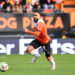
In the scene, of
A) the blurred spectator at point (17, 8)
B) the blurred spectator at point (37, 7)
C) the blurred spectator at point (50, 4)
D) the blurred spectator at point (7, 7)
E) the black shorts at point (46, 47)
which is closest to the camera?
the black shorts at point (46, 47)

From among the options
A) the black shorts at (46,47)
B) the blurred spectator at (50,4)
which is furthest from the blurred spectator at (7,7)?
Answer: the black shorts at (46,47)

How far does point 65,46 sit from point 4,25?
440 centimetres

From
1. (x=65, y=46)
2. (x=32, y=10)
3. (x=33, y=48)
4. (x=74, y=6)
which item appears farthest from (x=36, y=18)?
(x=74, y=6)

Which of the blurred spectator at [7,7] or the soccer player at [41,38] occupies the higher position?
the soccer player at [41,38]

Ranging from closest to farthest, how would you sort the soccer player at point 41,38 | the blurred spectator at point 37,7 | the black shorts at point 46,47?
1. the soccer player at point 41,38
2. the black shorts at point 46,47
3. the blurred spectator at point 37,7

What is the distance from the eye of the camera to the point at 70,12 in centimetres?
2595

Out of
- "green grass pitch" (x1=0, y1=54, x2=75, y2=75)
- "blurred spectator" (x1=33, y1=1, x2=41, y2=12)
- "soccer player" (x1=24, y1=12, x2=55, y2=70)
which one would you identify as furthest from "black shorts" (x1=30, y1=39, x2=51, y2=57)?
"blurred spectator" (x1=33, y1=1, x2=41, y2=12)

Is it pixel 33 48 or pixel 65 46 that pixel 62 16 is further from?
pixel 33 48

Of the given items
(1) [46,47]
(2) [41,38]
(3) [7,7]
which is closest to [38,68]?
(1) [46,47]

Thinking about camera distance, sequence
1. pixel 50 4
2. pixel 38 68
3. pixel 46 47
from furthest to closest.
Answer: pixel 50 4 < pixel 46 47 < pixel 38 68

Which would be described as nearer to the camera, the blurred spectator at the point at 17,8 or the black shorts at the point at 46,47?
the black shorts at the point at 46,47

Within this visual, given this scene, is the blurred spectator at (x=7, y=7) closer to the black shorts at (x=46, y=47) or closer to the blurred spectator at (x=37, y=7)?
the blurred spectator at (x=37, y=7)

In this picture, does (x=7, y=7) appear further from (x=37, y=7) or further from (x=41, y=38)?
(x=41, y=38)

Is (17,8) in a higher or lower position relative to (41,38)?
lower
